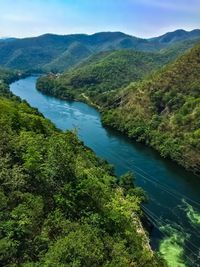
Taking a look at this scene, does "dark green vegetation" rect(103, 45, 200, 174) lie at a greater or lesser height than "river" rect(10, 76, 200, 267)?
greater

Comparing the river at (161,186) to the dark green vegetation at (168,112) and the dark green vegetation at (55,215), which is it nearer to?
the dark green vegetation at (168,112)

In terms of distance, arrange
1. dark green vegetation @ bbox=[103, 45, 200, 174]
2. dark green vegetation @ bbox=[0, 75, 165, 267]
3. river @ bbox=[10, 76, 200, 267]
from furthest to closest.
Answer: dark green vegetation @ bbox=[103, 45, 200, 174] → river @ bbox=[10, 76, 200, 267] → dark green vegetation @ bbox=[0, 75, 165, 267]

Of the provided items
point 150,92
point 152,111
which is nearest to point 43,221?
point 152,111

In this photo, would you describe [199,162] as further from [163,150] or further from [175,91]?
[175,91]

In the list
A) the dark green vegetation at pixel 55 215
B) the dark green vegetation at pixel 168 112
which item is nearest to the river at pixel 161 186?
the dark green vegetation at pixel 168 112

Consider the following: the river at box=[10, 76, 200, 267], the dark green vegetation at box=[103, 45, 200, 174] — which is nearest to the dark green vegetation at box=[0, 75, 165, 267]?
the river at box=[10, 76, 200, 267]

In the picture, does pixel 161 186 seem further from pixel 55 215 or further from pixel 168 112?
pixel 168 112

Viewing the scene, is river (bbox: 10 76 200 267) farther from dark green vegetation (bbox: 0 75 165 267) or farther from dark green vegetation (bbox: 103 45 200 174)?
dark green vegetation (bbox: 0 75 165 267)
